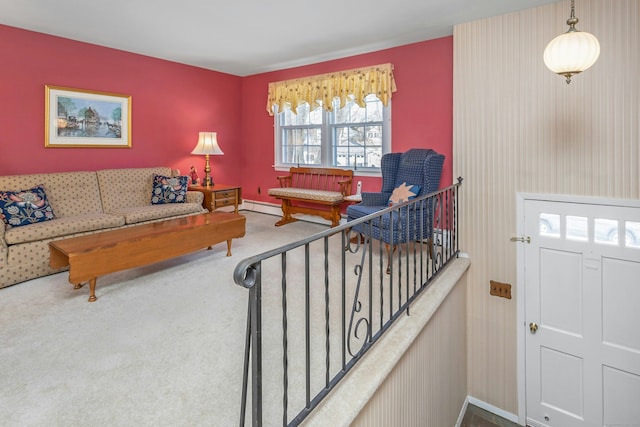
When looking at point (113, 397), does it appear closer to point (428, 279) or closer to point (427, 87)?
point (428, 279)

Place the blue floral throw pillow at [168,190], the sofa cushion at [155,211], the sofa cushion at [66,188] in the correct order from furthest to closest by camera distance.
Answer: the blue floral throw pillow at [168,190]
the sofa cushion at [155,211]
the sofa cushion at [66,188]

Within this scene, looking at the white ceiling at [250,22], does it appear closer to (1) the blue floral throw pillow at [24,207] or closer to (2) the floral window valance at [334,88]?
(2) the floral window valance at [334,88]

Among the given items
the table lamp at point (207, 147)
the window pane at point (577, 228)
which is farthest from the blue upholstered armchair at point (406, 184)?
the table lamp at point (207, 147)

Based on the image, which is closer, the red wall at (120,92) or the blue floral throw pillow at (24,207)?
the blue floral throw pillow at (24,207)

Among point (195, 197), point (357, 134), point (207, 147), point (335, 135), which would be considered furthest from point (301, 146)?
point (195, 197)

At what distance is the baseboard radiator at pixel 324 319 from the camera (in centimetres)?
121

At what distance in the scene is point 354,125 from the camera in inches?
194

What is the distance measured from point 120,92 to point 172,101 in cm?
73

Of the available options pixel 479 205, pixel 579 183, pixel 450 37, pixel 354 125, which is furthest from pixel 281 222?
pixel 579 183

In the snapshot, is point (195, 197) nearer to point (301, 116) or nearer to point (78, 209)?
point (78, 209)

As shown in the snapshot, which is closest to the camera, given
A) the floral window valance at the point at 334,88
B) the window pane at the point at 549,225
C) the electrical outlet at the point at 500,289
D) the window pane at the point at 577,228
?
the window pane at the point at 577,228

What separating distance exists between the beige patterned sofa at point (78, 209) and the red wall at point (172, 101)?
0.35 meters

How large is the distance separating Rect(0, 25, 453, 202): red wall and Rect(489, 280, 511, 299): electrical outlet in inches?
50.0

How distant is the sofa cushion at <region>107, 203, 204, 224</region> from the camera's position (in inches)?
156
